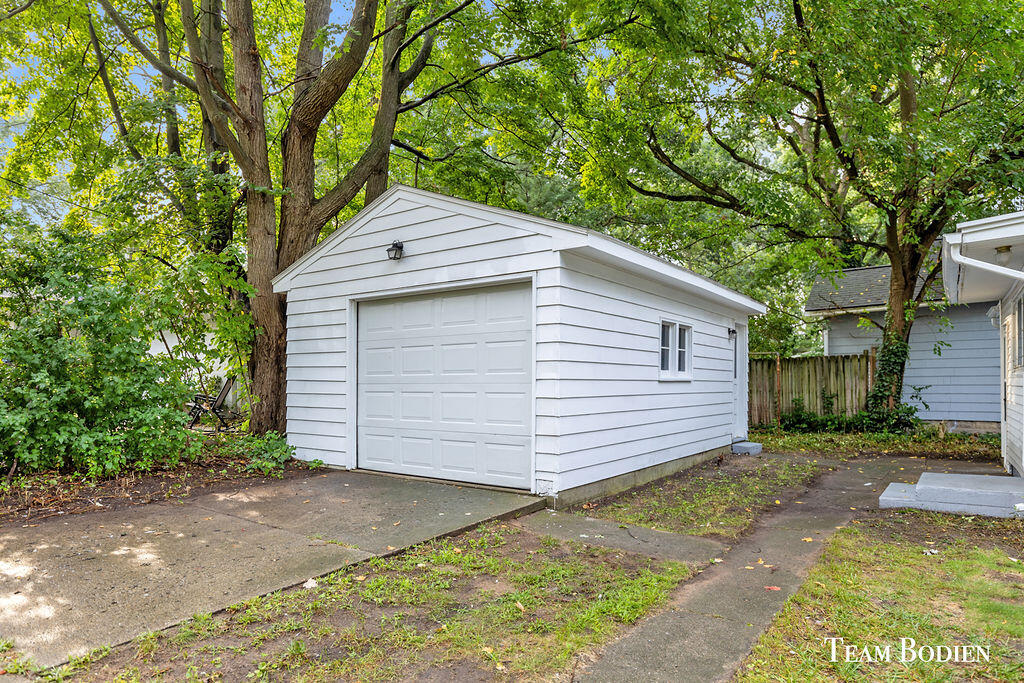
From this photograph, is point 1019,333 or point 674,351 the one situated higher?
point 1019,333

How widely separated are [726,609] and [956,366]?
500 inches

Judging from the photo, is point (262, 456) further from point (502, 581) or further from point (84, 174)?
point (84, 174)

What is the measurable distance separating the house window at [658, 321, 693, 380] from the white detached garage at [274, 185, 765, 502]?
28 mm

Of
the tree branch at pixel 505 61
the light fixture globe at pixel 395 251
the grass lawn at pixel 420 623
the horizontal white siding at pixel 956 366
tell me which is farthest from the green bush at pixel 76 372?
the horizontal white siding at pixel 956 366

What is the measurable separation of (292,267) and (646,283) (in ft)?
15.4

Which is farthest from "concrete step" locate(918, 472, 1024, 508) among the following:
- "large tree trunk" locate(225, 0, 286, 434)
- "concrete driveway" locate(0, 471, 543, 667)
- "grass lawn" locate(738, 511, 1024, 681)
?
"large tree trunk" locate(225, 0, 286, 434)

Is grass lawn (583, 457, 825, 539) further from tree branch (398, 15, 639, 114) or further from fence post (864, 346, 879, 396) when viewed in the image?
tree branch (398, 15, 639, 114)

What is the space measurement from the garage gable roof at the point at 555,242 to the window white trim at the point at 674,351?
1.83ft

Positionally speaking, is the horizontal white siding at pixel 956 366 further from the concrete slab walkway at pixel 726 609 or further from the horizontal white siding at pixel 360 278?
the horizontal white siding at pixel 360 278

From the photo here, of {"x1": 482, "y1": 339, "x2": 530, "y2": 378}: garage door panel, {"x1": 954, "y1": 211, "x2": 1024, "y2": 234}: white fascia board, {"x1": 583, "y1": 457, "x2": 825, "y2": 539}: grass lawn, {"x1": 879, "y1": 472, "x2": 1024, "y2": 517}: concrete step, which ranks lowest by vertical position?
{"x1": 583, "y1": 457, "x2": 825, "y2": 539}: grass lawn

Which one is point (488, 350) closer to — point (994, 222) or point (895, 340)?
point (994, 222)

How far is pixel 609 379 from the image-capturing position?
22.0 feet

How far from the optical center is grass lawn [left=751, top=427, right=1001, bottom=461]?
10.2m

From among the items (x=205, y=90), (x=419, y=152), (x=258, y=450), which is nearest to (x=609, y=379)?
(x=258, y=450)
